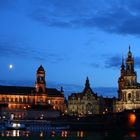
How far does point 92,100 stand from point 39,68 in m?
23.6

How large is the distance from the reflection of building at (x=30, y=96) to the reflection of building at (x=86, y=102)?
7.11 meters

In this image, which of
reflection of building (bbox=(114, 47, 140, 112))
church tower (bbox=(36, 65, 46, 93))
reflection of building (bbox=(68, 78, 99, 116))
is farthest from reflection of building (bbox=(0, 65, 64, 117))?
reflection of building (bbox=(114, 47, 140, 112))

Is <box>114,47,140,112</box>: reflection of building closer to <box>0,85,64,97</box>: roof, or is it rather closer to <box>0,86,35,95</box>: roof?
<box>0,85,64,97</box>: roof

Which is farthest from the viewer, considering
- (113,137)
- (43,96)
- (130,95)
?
(43,96)

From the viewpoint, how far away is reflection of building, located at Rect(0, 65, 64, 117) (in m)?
173

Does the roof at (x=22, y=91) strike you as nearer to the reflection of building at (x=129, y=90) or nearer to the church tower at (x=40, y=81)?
the church tower at (x=40, y=81)

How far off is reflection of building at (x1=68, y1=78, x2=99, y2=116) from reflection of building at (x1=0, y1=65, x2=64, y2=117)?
711 cm

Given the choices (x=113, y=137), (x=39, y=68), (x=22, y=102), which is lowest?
(x=113, y=137)

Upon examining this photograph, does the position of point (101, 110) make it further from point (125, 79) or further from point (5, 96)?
point (5, 96)

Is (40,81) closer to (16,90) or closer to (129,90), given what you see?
(16,90)

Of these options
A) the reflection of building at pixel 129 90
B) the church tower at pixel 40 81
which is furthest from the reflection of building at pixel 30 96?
the reflection of building at pixel 129 90

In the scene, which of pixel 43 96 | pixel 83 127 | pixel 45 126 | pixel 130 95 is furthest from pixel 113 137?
pixel 43 96

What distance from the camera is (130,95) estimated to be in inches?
6265

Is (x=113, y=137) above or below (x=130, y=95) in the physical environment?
below
